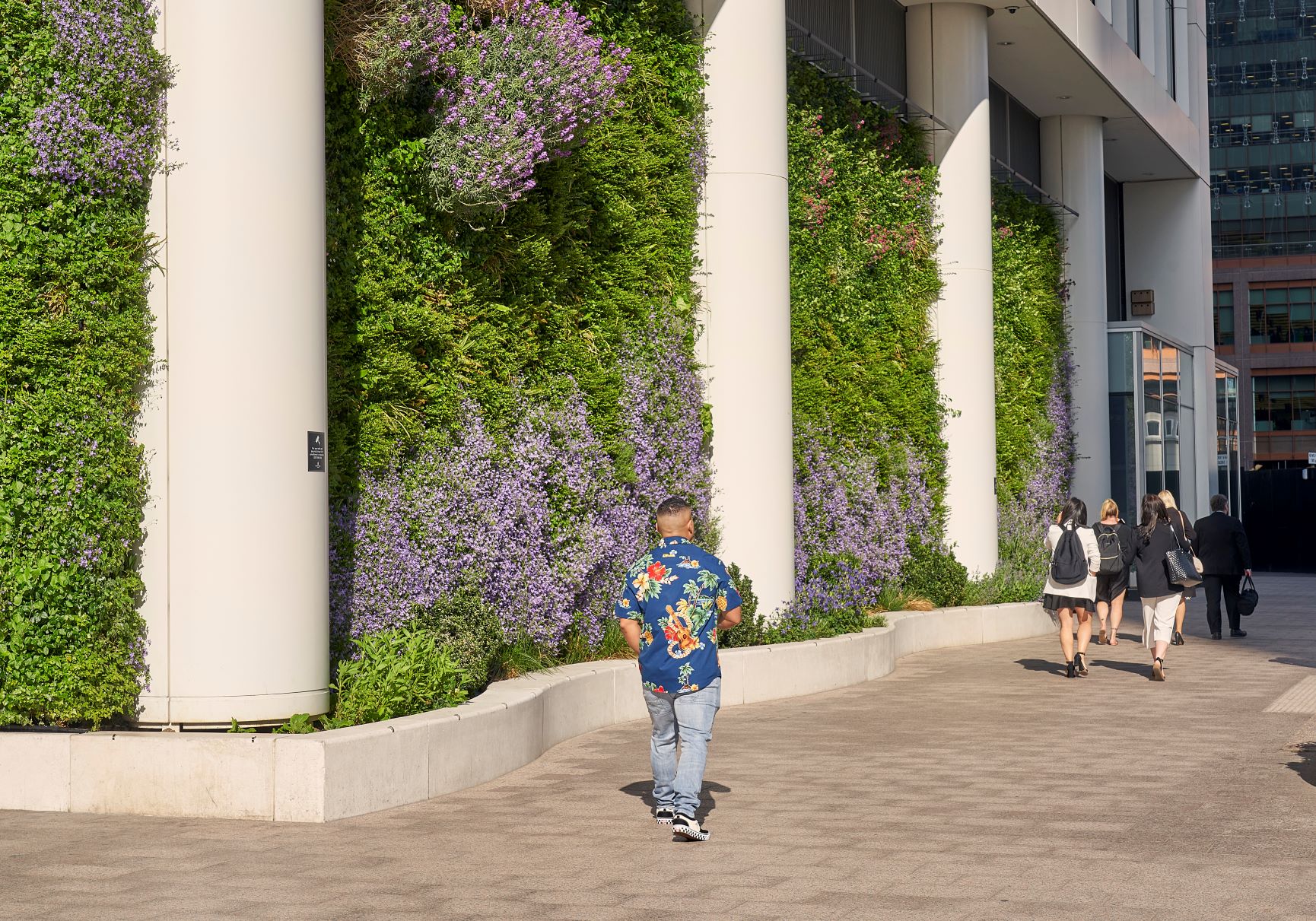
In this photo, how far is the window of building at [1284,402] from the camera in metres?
92.9

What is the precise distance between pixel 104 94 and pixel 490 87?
9.80 feet

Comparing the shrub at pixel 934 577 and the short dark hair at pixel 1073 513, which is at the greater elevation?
the short dark hair at pixel 1073 513

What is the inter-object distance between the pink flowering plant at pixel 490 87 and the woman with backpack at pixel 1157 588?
23.3 ft

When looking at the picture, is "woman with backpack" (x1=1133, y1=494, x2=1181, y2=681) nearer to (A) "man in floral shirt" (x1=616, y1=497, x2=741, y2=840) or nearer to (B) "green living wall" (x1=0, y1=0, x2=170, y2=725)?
(A) "man in floral shirt" (x1=616, y1=497, x2=741, y2=840)

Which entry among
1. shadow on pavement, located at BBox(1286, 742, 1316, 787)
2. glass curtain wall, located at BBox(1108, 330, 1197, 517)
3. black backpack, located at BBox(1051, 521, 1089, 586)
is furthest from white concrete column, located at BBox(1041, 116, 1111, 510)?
shadow on pavement, located at BBox(1286, 742, 1316, 787)

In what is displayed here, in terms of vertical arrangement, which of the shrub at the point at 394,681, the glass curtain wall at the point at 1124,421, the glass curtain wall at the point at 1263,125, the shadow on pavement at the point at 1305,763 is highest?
the glass curtain wall at the point at 1263,125

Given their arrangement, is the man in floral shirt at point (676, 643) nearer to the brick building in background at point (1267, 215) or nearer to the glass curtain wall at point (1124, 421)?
the glass curtain wall at point (1124, 421)

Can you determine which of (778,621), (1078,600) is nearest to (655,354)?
(778,621)

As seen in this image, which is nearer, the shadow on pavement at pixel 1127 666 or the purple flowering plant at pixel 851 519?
the shadow on pavement at pixel 1127 666

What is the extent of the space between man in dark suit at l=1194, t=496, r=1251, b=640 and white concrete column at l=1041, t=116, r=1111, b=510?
21.6 ft

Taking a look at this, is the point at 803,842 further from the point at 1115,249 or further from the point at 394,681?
the point at 1115,249

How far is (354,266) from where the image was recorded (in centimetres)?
1044

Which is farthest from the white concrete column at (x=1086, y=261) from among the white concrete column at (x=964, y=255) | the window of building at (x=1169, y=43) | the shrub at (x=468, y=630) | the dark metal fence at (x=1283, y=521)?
the dark metal fence at (x=1283, y=521)

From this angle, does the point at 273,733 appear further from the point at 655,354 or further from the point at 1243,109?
the point at 1243,109
